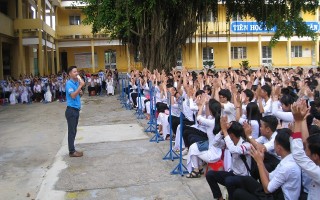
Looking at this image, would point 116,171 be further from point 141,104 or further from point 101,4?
point 101,4

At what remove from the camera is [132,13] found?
1484cm

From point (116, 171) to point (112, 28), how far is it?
45.5 ft

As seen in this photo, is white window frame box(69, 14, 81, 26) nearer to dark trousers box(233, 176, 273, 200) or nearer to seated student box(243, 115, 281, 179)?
seated student box(243, 115, 281, 179)

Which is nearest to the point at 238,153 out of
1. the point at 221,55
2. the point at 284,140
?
the point at 284,140

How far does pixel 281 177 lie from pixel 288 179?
59 mm

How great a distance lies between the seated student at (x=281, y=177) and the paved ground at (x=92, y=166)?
1335 mm

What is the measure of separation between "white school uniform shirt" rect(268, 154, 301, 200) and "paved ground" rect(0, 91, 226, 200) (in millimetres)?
1499

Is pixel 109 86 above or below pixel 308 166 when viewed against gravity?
above

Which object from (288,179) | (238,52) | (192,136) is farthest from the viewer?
(238,52)

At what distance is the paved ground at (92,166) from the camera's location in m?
4.97

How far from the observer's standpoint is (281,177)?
323 centimetres

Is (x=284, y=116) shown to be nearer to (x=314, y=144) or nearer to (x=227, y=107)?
(x=227, y=107)

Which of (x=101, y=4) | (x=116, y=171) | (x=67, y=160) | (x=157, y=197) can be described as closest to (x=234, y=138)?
(x=157, y=197)

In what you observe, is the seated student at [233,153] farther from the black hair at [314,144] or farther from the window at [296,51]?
the window at [296,51]
